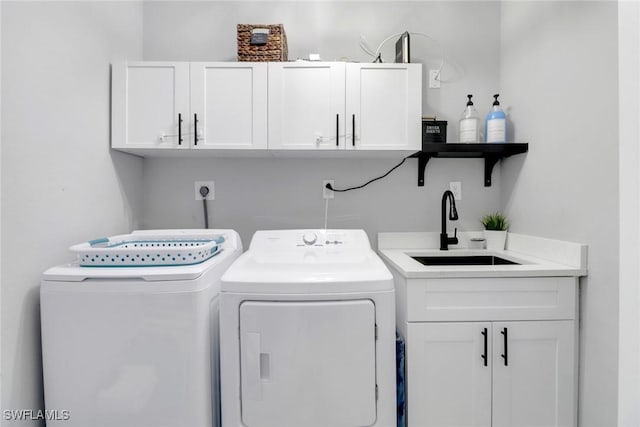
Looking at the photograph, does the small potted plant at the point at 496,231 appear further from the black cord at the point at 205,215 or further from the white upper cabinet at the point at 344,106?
the black cord at the point at 205,215

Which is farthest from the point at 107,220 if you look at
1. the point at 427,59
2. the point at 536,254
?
the point at 536,254

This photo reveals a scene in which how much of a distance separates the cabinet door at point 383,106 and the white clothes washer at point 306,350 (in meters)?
0.86

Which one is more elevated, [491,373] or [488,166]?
[488,166]

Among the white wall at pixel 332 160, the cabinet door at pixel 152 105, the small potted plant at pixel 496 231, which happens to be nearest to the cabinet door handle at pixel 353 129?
the white wall at pixel 332 160

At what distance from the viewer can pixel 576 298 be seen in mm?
1358

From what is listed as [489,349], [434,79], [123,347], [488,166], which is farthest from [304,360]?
[434,79]

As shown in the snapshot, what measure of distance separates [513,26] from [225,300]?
2234 mm

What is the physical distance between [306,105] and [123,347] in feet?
4.50

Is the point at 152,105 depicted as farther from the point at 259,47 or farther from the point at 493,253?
the point at 493,253

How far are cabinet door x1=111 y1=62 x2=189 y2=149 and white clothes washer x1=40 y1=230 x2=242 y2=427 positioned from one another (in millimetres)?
798

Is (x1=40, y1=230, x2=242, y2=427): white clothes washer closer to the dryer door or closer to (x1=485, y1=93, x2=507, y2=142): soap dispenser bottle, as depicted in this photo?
the dryer door

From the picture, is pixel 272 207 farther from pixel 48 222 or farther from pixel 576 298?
pixel 576 298

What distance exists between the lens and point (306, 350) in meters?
1.09

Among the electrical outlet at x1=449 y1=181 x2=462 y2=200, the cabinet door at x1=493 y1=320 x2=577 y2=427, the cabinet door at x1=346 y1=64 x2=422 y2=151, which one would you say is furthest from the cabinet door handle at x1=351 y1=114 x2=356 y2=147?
the cabinet door at x1=493 y1=320 x2=577 y2=427
